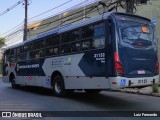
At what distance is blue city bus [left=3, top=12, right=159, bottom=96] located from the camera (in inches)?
401

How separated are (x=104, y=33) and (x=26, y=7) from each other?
81.0 ft

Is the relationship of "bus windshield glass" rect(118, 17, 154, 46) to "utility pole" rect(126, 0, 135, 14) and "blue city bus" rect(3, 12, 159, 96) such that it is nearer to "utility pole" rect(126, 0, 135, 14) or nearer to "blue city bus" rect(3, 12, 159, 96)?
"blue city bus" rect(3, 12, 159, 96)

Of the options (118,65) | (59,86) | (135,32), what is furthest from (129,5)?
(118,65)

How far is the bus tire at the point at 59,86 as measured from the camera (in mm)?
13480

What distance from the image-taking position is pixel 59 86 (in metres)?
13.8

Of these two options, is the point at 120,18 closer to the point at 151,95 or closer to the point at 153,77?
the point at 153,77

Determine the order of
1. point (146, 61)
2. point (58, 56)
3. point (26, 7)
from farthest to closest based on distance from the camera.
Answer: point (26, 7) → point (58, 56) → point (146, 61)

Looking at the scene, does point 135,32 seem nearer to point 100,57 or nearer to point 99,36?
point 99,36

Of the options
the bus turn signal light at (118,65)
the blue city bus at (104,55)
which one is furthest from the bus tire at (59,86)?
the bus turn signal light at (118,65)

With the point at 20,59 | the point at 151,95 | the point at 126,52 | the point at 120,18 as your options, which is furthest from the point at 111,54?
the point at 20,59

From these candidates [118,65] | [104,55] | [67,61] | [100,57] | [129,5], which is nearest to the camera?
[118,65]

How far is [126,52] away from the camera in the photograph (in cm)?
1030

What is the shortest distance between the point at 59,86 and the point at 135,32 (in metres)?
4.68

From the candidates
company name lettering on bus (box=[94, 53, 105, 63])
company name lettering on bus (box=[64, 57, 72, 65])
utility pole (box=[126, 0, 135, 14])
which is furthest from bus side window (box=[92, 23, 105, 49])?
utility pole (box=[126, 0, 135, 14])
